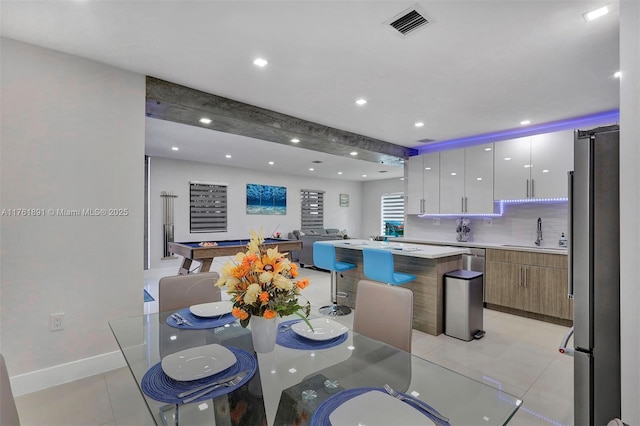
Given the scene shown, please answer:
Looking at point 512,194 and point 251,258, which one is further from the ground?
point 512,194

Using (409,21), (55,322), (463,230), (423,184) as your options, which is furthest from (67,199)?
(463,230)

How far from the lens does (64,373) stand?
246cm

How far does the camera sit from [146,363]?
1.37m

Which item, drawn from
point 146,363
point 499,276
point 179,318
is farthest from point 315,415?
point 499,276

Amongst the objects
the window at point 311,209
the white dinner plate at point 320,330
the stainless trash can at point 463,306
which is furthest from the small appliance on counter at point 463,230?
the window at point 311,209

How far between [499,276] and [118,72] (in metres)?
5.08

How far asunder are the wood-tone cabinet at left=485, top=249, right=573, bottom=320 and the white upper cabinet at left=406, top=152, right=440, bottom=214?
1.39 m

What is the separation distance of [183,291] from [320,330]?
3.92 ft

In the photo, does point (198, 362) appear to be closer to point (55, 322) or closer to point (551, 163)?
point (55, 322)

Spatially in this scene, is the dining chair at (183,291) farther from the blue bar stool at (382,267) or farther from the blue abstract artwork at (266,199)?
the blue abstract artwork at (266,199)

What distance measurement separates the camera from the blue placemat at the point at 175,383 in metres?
1.11

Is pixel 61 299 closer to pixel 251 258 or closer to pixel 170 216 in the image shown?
pixel 251 258

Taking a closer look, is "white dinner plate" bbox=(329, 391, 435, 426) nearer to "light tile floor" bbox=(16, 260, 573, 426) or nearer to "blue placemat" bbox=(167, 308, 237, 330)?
"blue placemat" bbox=(167, 308, 237, 330)

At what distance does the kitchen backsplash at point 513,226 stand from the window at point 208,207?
5.20 meters
